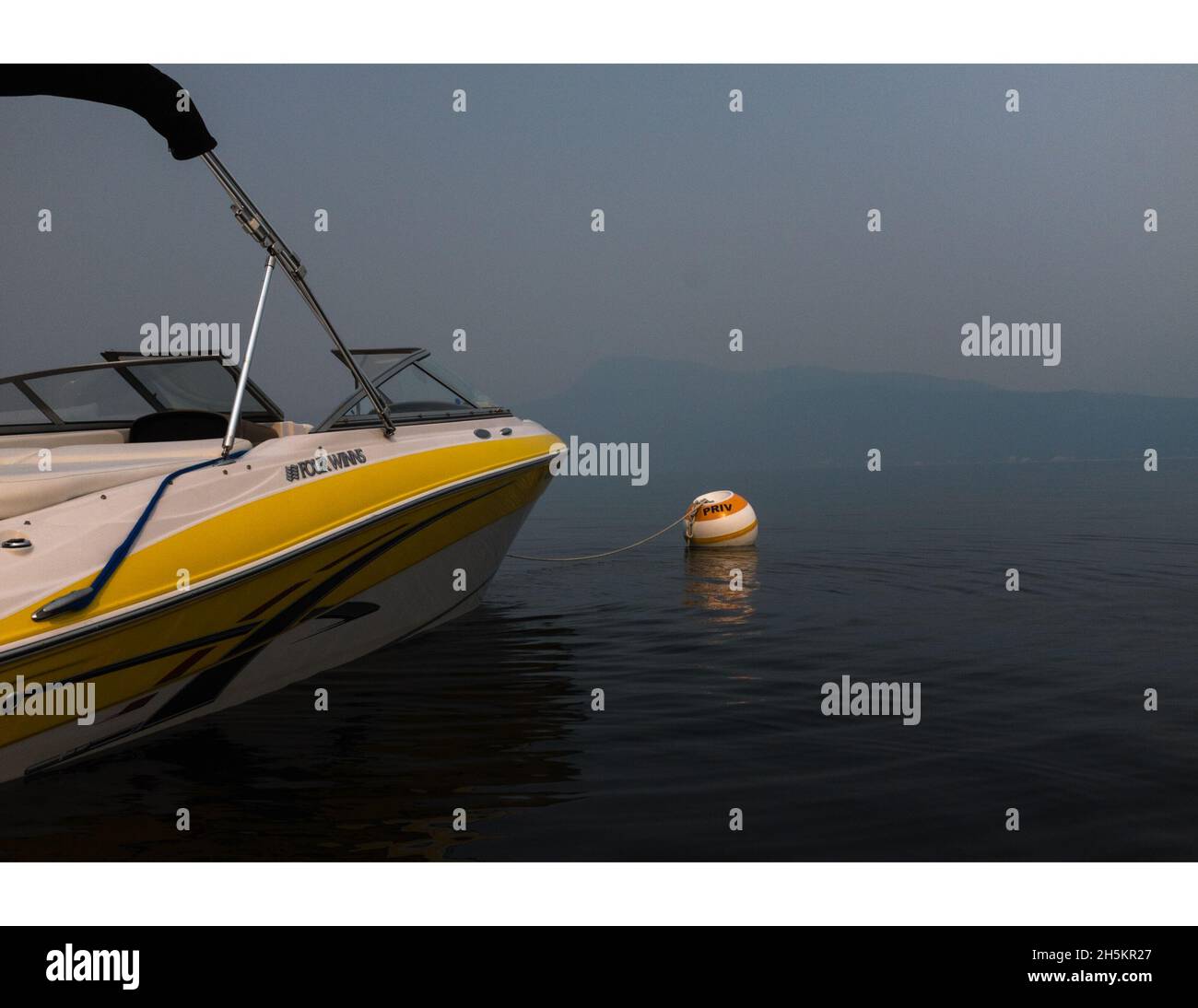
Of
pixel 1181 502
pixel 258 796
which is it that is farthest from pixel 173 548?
pixel 1181 502

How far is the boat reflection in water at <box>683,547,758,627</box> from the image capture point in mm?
9867

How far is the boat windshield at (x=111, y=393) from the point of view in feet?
22.8

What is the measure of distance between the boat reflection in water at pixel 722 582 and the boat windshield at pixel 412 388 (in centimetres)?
281

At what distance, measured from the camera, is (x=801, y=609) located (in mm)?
9930

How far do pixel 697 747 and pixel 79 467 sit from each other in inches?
136

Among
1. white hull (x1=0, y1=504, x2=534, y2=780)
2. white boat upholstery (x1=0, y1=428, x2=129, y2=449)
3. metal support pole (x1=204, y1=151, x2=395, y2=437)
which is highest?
metal support pole (x1=204, y1=151, x2=395, y2=437)

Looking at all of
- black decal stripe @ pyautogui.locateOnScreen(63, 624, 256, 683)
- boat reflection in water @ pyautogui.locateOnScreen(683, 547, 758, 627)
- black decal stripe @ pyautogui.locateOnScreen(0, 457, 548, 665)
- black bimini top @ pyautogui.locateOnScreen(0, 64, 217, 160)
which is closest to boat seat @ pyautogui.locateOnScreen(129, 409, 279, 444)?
black decal stripe @ pyautogui.locateOnScreen(0, 457, 548, 665)

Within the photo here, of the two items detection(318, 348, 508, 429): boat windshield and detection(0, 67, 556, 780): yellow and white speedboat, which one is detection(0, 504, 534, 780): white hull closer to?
detection(0, 67, 556, 780): yellow and white speedboat

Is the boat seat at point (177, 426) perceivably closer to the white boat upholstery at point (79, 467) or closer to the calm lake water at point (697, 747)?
the white boat upholstery at point (79, 467)

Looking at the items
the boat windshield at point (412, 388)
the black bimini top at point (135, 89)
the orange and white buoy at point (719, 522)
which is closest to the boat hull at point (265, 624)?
the boat windshield at point (412, 388)

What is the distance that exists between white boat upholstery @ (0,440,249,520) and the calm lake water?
1324 mm

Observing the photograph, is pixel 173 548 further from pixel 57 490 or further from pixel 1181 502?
pixel 1181 502

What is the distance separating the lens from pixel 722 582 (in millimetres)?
11836

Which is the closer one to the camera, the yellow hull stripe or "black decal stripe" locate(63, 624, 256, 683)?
the yellow hull stripe
